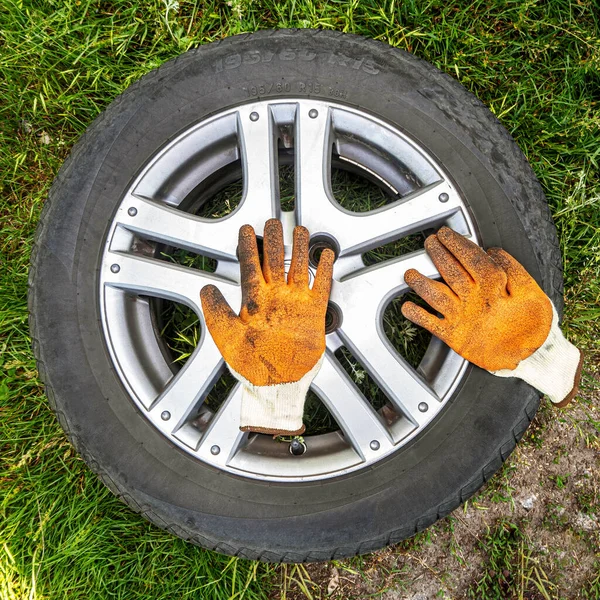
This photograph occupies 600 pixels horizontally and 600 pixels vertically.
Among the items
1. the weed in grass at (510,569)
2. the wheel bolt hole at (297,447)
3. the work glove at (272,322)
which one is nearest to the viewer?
the work glove at (272,322)

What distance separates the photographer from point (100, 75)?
2535 millimetres

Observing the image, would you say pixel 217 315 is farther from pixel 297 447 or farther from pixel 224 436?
pixel 297 447

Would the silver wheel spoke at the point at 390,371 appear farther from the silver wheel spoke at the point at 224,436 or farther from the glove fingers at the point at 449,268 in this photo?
the silver wheel spoke at the point at 224,436

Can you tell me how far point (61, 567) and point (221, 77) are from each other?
2339 mm

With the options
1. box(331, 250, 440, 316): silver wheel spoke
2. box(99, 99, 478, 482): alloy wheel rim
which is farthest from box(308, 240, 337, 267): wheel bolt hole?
box(331, 250, 440, 316): silver wheel spoke

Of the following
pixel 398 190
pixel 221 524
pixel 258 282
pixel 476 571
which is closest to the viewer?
pixel 258 282

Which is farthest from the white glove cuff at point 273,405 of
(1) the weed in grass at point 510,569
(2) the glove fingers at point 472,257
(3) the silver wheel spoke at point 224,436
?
(1) the weed in grass at point 510,569

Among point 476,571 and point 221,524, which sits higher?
point 221,524

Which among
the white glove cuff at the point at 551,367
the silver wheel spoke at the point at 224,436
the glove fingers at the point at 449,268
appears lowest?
the silver wheel spoke at the point at 224,436

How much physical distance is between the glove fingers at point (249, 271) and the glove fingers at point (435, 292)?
0.57m

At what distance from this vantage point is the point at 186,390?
77.6 inches

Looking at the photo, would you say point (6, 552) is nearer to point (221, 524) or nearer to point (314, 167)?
point (221, 524)

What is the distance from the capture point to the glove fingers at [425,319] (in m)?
1.88

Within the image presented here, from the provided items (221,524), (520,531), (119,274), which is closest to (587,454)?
(520,531)
